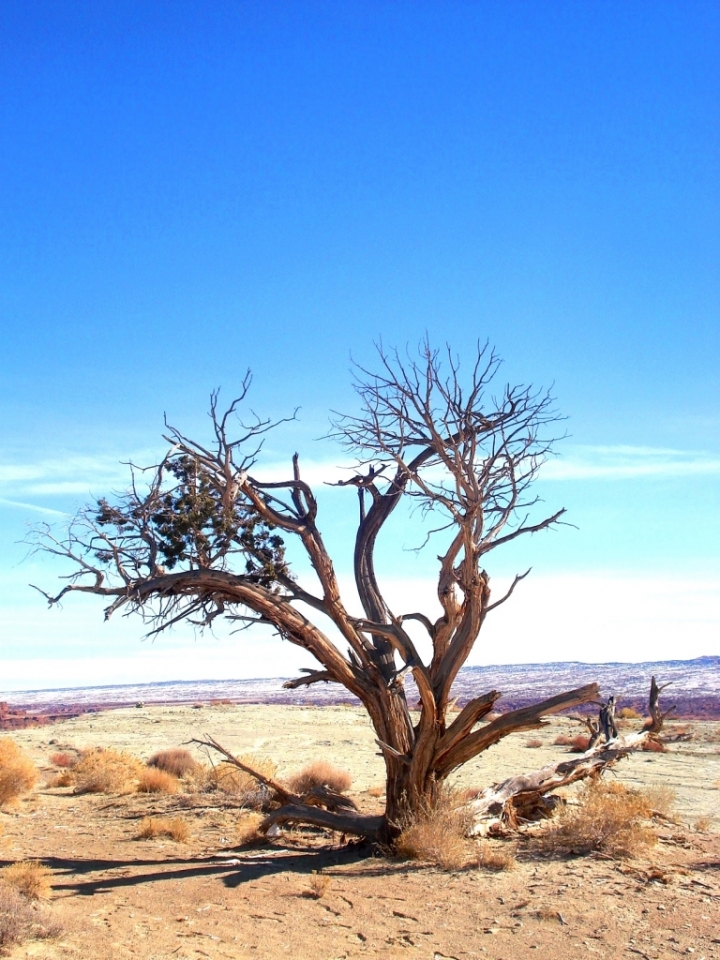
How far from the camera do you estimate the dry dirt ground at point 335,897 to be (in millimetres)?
7789

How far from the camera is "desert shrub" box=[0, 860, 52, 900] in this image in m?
8.85

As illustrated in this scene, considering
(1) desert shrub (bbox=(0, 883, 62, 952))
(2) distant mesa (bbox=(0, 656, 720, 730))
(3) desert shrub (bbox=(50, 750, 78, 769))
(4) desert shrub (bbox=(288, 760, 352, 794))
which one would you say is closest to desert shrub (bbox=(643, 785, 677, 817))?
(4) desert shrub (bbox=(288, 760, 352, 794))

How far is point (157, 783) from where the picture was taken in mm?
17109

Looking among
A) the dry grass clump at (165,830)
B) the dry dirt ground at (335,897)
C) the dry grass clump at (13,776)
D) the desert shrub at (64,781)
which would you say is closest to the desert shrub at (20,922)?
the dry dirt ground at (335,897)

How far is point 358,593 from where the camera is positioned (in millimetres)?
11953

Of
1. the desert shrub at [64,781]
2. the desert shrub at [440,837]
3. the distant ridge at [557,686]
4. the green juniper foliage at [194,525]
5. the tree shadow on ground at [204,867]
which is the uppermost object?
the green juniper foliage at [194,525]

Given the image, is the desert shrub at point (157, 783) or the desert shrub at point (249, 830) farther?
the desert shrub at point (157, 783)

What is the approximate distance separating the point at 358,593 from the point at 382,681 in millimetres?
1302

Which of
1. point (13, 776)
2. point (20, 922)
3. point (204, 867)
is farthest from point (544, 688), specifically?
point (20, 922)

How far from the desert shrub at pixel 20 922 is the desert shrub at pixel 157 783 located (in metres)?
9.05

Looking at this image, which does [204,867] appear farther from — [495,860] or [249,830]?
[495,860]

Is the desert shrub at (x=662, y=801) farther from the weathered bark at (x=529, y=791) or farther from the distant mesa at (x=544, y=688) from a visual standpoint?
the distant mesa at (x=544, y=688)

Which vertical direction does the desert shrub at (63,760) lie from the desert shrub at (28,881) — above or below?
below

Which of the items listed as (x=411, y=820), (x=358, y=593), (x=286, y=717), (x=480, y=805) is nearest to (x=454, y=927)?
(x=411, y=820)
